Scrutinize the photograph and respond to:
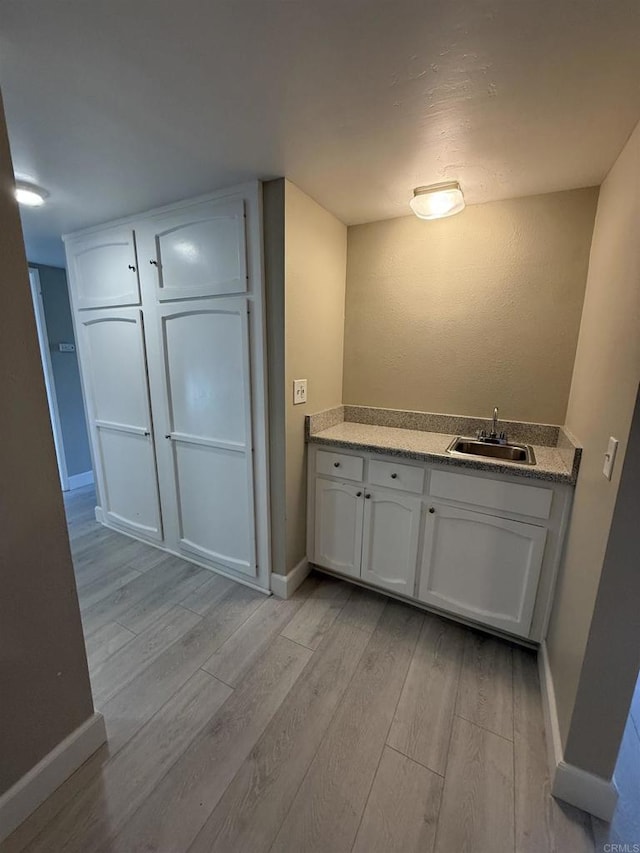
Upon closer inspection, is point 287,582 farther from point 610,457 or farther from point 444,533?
point 610,457

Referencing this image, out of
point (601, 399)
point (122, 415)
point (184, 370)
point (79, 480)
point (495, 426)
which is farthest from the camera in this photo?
point (79, 480)

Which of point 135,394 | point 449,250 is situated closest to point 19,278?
point 135,394

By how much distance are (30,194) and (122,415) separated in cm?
130

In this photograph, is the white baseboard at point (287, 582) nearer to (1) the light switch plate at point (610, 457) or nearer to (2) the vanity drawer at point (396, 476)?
(2) the vanity drawer at point (396, 476)

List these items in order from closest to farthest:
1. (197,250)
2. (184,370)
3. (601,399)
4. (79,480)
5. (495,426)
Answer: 1. (601,399)
2. (197,250)
3. (495,426)
4. (184,370)
5. (79,480)

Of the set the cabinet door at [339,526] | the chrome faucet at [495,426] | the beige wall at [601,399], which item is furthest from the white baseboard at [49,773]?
the chrome faucet at [495,426]

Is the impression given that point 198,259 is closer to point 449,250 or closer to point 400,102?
point 400,102

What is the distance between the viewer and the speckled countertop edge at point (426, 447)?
1524 millimetres

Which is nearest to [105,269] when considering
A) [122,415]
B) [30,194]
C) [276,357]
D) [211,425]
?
[30,194]

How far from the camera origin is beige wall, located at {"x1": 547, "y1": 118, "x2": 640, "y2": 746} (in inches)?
40.7

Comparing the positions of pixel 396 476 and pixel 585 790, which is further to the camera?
pixel 396 476

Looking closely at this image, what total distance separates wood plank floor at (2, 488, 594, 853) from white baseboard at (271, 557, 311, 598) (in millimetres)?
64

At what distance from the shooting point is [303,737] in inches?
52.3

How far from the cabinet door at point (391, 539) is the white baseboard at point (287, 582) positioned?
16.6 inches
